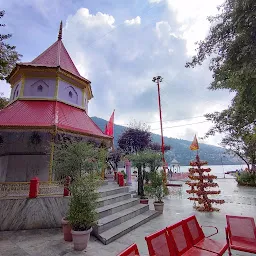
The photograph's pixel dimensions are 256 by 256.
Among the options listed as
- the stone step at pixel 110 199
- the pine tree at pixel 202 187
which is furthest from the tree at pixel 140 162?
the pine tree at pixel 202 187

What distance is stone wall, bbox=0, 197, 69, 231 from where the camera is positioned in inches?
290

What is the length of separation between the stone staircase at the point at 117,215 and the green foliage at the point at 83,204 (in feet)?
3.65

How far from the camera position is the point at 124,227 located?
290 inches

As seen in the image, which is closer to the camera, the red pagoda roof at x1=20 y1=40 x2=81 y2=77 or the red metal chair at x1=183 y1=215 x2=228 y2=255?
the red metal chair at x1=183 y1=215 x2=228 y2=255

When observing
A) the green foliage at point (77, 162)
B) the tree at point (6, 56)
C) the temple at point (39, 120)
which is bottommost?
the green foliage at point (77, 162)

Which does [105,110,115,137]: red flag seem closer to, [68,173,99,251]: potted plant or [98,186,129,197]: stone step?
[98,186,129,197]: stone step

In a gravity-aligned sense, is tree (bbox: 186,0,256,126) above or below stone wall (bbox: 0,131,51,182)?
above

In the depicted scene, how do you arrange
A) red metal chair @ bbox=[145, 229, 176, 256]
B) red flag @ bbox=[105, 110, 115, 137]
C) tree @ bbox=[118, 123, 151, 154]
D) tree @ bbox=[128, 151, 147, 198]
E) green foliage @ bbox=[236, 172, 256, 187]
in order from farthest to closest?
1. tree @ bbox=[118, 123, 151, 154]
2. green foliage @ bbox=[236, 172, 256, 187]
3. red flag @ bbox=[105, 110, 115, 137]
4. tree @ bbox=[128, 151, 147, 198]
5. red metal chair @ bbox=[145, 229, 176, 256]

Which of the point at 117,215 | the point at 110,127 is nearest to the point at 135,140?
the point at 110,127

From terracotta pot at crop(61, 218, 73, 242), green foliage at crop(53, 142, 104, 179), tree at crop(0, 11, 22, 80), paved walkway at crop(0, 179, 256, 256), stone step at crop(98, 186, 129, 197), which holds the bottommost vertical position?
paved walkway at crop(0, 179, 256, 256)

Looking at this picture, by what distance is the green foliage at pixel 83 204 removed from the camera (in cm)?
570

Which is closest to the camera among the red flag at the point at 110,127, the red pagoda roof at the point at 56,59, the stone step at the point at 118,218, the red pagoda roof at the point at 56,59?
the stone step at the point at 118,218

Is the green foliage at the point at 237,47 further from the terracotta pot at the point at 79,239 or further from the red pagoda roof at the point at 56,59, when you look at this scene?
the red pagoda roof at the point at 56,59

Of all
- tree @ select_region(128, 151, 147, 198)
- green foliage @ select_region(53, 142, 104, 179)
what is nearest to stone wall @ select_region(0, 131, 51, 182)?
green foliage @ select_region(53, 142, 104, 179)
